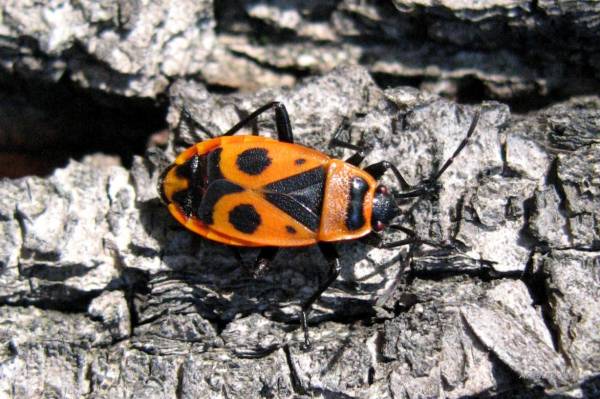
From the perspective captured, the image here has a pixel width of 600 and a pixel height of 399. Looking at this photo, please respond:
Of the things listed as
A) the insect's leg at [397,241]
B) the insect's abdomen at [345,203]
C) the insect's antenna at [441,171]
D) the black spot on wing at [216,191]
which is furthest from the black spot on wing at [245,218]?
the insect's antenna at [441,171]

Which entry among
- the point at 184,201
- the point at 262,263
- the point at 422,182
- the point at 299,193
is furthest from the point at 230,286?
the point at 422,182

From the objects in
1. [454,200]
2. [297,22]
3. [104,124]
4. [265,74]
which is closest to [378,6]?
[297,22]

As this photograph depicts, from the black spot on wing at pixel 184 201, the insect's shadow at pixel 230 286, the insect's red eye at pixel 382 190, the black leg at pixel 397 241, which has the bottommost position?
the insect's shadow at pixel 230 286

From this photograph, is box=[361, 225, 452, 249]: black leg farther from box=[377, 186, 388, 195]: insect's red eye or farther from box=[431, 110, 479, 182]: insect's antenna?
box=[431, 110, 479, 182]: insect's antenna

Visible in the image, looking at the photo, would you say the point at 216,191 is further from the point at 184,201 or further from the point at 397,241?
the point at 397,241

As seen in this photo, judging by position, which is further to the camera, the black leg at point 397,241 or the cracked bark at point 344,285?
the black leg at point 397,241

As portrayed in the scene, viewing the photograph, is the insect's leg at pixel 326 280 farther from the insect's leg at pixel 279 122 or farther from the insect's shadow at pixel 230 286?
the insect's leg at pixel 279 122
